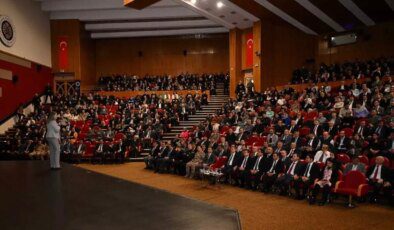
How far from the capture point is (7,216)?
4.51 m

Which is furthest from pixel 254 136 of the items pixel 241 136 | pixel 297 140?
pixel 297 140

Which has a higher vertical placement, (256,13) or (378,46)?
(256,13)

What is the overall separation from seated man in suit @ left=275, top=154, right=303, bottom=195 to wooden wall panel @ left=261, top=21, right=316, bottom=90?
37.1 feet

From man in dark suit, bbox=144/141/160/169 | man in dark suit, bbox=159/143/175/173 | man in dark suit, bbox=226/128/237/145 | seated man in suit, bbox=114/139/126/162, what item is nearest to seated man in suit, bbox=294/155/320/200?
man in dark suit, bbox=226/128/237/145

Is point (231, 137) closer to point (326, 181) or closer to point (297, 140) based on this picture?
point (297, 140)

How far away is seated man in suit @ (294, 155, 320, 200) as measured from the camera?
7527mm

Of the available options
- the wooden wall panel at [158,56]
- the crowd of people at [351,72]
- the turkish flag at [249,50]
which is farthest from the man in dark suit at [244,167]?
the wooden wall panel at [158,56]

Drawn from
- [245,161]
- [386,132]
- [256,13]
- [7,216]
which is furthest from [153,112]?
[7,216]

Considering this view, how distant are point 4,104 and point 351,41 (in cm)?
1820

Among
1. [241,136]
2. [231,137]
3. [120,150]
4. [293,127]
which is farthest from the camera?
[120,150]

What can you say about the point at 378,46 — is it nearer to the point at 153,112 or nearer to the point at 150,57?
the point at 153,112

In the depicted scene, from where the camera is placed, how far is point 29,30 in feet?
66.2

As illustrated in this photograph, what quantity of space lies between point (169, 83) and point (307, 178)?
54.2 feet

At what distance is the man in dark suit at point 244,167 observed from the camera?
8961 millimetres
